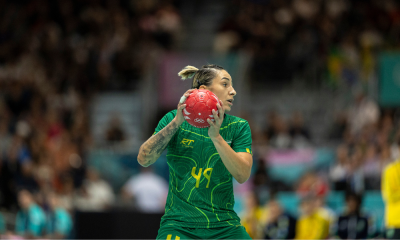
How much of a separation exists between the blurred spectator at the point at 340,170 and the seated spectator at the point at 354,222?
1838mm

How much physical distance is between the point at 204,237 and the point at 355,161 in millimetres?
7057

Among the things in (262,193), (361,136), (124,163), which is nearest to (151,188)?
(124,163)

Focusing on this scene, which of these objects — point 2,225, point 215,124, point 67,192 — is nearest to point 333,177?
point 67,192

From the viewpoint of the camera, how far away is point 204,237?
3.66m

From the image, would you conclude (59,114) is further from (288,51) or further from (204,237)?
(204,237)

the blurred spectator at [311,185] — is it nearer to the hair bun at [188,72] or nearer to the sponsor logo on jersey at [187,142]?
the hair bun at [188,72]

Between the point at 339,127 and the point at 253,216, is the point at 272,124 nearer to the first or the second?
the point at 339,127

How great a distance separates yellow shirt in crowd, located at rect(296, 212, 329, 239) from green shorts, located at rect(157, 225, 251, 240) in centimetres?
A: 527

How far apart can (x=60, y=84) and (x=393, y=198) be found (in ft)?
33.6

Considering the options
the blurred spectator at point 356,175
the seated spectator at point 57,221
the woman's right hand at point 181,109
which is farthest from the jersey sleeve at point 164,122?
the blurred spectator at point 356,175

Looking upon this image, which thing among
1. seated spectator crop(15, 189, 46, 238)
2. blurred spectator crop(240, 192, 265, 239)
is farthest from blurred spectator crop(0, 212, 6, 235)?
blurred spectator crop(240, 192, 265, 239)

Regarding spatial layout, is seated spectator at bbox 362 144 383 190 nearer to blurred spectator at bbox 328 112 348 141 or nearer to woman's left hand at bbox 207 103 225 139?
blurred spectator at bbox 328 112 348 141

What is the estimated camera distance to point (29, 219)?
9891mm

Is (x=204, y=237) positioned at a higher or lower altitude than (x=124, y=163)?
lower
